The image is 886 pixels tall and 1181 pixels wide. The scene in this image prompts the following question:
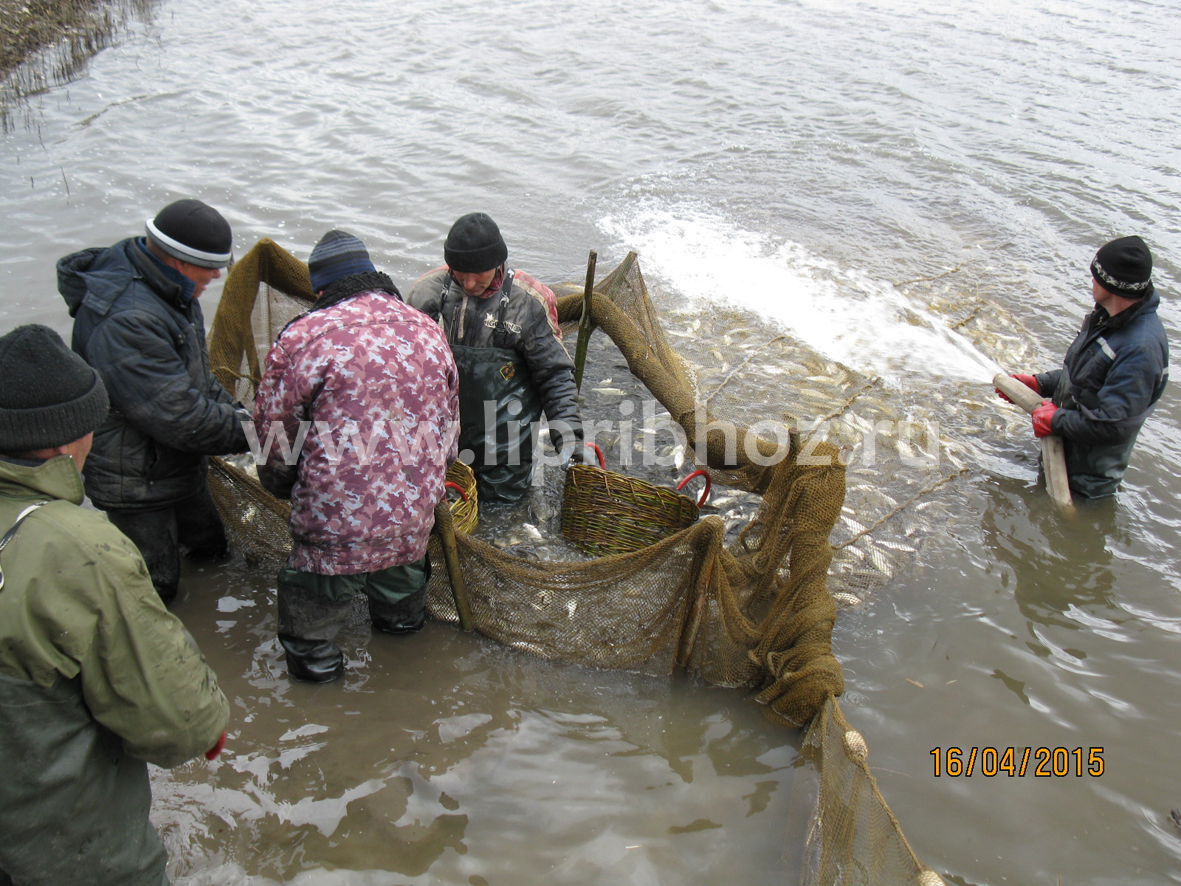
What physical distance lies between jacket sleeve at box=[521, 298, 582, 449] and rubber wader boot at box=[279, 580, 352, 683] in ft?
5.56

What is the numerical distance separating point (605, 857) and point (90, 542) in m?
2.30

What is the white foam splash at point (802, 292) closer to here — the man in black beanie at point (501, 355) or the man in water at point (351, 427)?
the man in black beanie at point (501, 355)

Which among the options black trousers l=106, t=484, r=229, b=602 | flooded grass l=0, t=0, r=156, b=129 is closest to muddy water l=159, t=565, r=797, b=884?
black trousers l=106, t=484, r=229, b=602

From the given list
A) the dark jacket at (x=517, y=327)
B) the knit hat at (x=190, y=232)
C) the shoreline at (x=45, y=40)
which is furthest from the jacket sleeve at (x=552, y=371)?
the shoreline at (x=45, y=40)

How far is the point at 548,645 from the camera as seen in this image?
4094 millimetres

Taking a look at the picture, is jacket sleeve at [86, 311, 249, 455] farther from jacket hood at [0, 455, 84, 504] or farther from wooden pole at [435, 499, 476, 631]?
jacket hood at [0, 455, 84, 504]

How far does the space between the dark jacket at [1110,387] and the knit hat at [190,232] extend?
5.42 metres

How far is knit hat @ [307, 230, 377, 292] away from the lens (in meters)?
3.41

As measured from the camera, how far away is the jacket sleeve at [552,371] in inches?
189

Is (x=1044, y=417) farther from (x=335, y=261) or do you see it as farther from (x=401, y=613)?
(x=335, y=261)

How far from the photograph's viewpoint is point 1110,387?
5133 mm

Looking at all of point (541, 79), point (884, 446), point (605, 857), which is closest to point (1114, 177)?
point (884, 446)

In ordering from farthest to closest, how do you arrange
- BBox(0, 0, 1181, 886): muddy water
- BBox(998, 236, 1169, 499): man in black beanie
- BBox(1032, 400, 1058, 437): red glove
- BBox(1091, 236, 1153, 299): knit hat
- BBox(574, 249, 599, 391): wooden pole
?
BBox(574, 249, 599, 391): wooden pole → BBox(1032, 400, 1058, 437): red glove → BBox(998, 236, 1169, 499): man in black beanie → BBox(1091, 236, 1153, 299): knit hat → BBox(0, 0, 1181, 886): muddy water

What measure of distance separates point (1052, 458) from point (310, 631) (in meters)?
5.21
